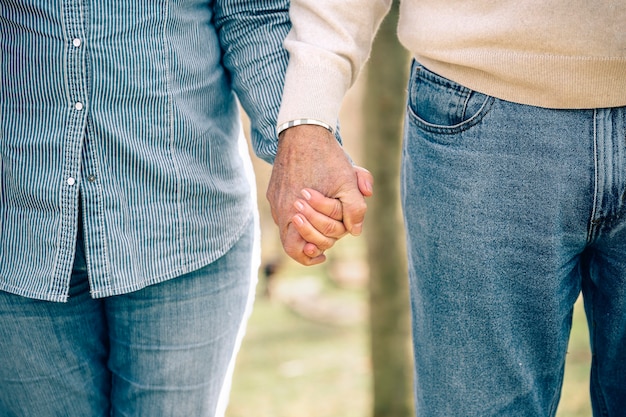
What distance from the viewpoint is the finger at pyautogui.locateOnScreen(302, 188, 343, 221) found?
4.95ft

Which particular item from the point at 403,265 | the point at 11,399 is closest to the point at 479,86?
the point at 11,399

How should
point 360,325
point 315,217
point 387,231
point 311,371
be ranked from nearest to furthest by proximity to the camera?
point 315,217, point 387,231, point 311,371, point 360,325

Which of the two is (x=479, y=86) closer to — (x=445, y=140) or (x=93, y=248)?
(x=445, y=140)

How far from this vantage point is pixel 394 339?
344 centimetres

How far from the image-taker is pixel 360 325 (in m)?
6.85

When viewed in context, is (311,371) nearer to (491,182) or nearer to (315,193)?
(315,193)

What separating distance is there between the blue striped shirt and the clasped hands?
0.13 meters

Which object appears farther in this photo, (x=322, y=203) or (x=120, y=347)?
(x=120, y=347)

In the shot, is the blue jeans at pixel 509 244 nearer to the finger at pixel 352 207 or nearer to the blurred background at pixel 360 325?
the finger at pixel 352 207

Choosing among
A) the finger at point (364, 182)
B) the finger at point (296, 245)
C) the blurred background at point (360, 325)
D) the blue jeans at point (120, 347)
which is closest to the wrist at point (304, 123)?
the finger at point (364, 182)

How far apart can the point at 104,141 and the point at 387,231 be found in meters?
2.04

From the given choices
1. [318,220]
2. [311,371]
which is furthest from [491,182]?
[311,371]

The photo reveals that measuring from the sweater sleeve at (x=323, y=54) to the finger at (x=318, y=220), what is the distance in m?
0.19

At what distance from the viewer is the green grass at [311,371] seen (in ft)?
14.4
